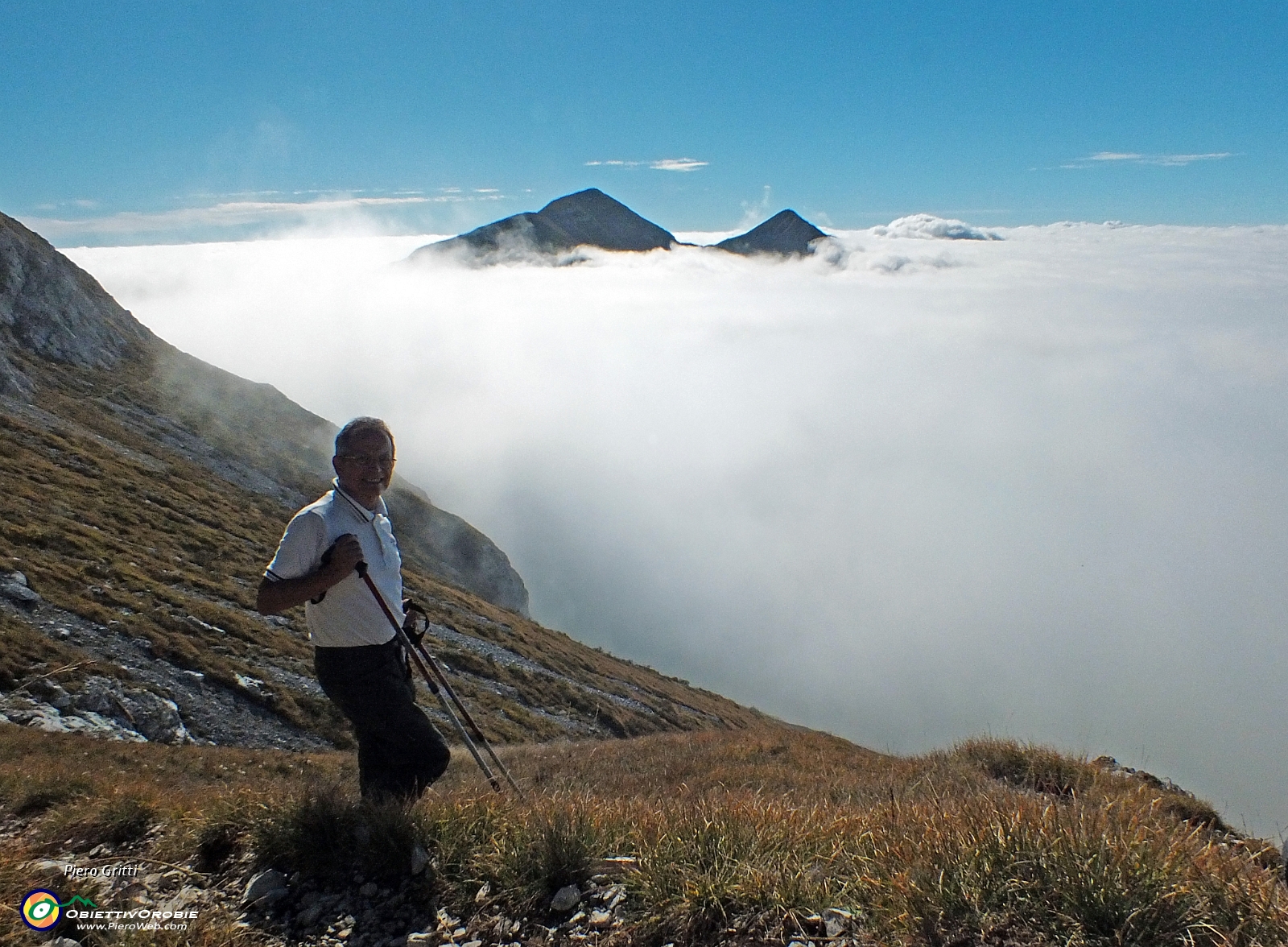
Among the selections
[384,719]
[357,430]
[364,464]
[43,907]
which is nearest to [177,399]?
[357,430]

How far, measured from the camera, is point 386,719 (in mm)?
4828

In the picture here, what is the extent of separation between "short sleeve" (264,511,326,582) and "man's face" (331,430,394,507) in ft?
1.27

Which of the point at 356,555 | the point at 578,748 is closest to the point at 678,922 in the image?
the point at 356,555

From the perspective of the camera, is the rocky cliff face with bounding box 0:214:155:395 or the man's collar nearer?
the man's collar

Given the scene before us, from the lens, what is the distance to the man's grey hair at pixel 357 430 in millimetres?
4902

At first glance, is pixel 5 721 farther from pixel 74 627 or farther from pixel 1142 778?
pixel 1142 778

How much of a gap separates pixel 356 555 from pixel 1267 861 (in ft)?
20.6

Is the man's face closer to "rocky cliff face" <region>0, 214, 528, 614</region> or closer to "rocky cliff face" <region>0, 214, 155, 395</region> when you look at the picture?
"rocky cliff face" <region>0, 214, 528, 614</region>

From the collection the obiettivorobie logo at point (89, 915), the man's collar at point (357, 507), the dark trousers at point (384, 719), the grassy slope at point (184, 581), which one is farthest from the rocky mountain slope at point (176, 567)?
the obiettivorobie logo at point (89, 915)

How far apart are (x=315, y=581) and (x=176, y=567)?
34826mm

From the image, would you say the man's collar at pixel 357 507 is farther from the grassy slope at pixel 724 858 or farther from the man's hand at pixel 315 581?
the grassy slope at pixel 724 858

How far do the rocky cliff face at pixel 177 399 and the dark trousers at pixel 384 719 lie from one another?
63.9 meters

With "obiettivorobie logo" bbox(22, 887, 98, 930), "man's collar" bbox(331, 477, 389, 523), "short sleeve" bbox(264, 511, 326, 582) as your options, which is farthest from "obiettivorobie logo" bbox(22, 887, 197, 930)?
"man's collar" bbox(331, 477, 389, 523)

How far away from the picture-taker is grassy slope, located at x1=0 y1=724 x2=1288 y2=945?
10.9ft
